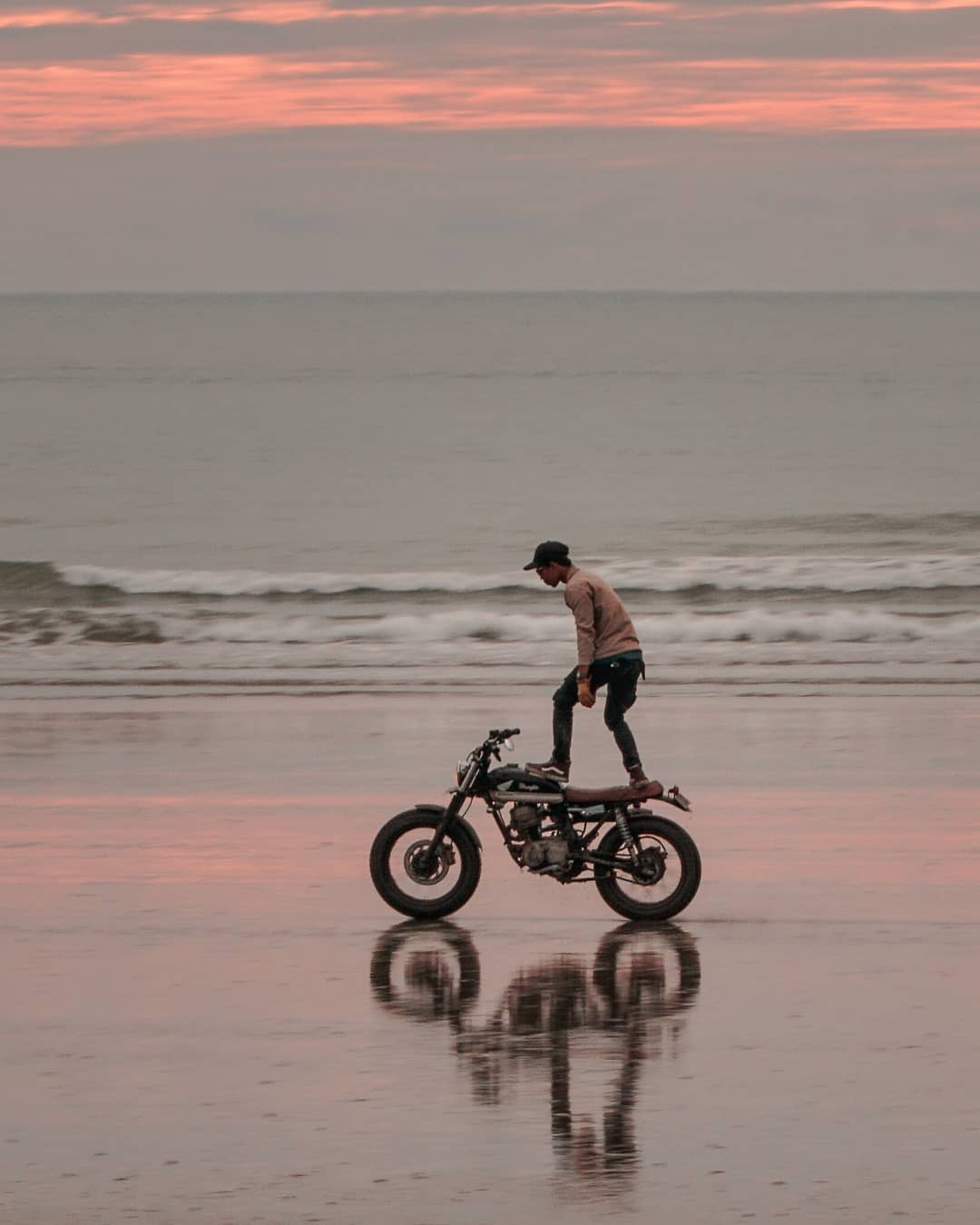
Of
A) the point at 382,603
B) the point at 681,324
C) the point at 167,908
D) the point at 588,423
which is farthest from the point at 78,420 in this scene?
the point at 681,324

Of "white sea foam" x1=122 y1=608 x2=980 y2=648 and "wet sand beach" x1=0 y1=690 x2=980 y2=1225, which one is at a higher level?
"white sea foam" x1=122 y1=608 x2=980 y2=648

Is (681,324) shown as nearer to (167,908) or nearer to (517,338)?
(517,338)

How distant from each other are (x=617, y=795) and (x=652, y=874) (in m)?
0.42

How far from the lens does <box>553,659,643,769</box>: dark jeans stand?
453 inches

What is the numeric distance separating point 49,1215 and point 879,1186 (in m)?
2.39

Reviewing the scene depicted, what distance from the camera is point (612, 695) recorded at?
38.4ft

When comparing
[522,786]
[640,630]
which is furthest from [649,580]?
[522,786]

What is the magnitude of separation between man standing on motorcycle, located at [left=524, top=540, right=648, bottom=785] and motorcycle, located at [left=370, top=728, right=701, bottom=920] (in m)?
0.42

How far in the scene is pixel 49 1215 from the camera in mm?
A: 6273

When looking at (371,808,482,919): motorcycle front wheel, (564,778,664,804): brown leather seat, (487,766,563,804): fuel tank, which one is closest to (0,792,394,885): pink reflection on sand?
(371,808,482,919): motorcycle front wheel

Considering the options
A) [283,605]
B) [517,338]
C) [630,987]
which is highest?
[517,338]

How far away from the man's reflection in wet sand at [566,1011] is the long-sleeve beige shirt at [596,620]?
1631mm

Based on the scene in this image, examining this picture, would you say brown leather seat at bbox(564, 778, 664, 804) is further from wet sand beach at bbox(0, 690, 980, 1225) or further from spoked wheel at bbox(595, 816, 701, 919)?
wet sand beach at bbox(0, 690, 980, 1225)

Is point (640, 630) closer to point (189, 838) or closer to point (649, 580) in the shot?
point (649, 580)
